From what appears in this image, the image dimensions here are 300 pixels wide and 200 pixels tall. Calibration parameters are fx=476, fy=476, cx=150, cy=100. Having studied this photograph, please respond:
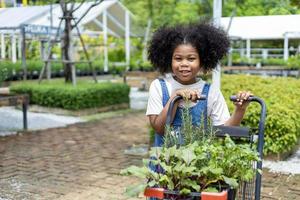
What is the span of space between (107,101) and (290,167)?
5434 millimetres

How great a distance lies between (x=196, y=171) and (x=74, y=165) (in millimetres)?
3516

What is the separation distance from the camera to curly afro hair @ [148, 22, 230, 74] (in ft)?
8.00

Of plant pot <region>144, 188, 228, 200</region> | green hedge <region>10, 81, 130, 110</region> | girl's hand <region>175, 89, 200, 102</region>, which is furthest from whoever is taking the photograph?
green hedge <region>10, 81, 130, 110</region>

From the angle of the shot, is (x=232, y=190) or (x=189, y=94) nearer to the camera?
(x=232, y=190)

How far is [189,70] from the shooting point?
2.37 m

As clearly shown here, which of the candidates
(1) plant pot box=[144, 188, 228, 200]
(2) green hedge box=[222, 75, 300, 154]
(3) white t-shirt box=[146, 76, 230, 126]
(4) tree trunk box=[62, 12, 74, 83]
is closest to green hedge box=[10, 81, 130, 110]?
(4) tree trunk box=[62, 12, 74, 83]

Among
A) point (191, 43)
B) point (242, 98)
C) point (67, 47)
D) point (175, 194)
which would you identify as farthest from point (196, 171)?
point (67, 47)

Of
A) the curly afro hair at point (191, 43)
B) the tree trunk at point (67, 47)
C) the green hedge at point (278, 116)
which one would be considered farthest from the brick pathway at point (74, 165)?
the tree trunk at point (67, 47)

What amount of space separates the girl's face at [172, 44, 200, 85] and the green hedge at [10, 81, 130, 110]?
6859 mm

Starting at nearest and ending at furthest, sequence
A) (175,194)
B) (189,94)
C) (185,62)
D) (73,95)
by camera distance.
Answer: (175,194) → (189,94) → (185,62) → (73,95)

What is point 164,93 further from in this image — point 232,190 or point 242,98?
point 232,190

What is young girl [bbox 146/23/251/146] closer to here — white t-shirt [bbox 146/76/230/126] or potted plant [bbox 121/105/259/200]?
white t-shirt [bbox 146/76/230/126]

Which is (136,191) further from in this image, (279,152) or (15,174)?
(279,152)

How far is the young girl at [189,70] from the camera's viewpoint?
92.7 inches
